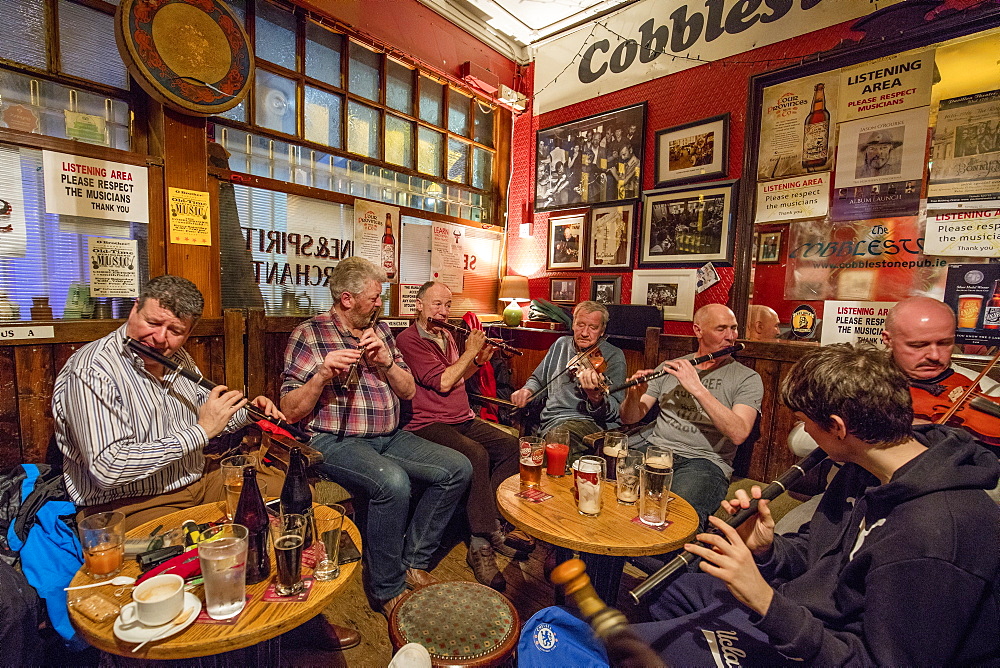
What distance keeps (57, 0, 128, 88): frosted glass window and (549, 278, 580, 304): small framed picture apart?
354 cm

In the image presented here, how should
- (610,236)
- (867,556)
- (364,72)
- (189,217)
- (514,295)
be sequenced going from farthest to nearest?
(514,295)
(610,236)
(364,72)
(189,217)
(867,556)

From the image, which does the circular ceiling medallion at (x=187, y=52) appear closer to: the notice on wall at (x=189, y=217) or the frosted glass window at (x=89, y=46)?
the frosted glass window at (x=89, y=46)

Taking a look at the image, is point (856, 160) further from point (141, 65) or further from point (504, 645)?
point (141, 65)

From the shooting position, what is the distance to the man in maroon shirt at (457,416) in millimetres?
2734

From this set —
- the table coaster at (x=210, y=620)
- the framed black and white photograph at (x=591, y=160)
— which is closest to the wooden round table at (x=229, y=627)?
the table coaster at (x=210, y=620)

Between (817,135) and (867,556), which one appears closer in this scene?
(867,556)

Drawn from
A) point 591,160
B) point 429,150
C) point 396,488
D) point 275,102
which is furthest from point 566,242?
point 396,488

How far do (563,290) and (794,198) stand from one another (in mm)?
2081

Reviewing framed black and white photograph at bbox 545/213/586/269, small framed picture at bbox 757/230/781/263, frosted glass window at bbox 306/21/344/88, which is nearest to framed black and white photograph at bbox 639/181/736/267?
small framed picture at bbox 757/230/781/263

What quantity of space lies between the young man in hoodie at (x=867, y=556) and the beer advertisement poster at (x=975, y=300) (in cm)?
207

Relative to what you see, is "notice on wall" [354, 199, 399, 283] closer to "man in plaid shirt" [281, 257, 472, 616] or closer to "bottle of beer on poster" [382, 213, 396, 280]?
"bottle of beer on poster" [382, 213, 396, 280]

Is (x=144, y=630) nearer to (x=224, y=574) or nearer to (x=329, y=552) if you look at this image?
(x=224, y=574)

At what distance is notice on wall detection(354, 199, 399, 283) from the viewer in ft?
12.3

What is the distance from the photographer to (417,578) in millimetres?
2436
